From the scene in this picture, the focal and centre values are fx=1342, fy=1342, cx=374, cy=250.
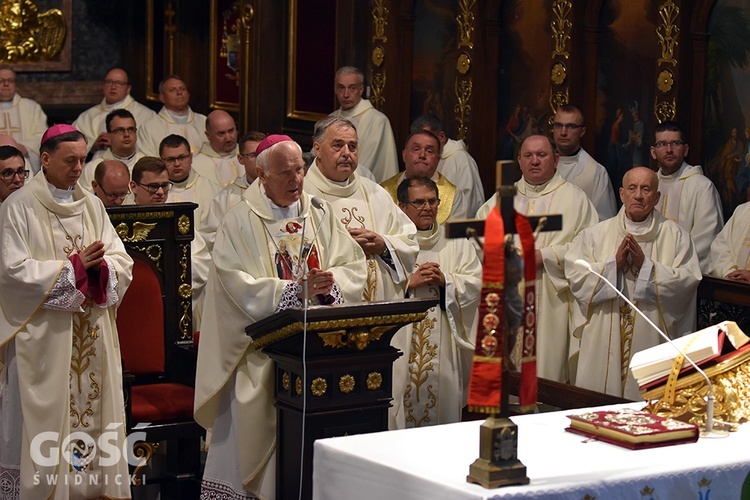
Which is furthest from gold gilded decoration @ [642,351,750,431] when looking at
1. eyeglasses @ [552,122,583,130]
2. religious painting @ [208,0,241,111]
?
religious painting @ [208,0,241,111]

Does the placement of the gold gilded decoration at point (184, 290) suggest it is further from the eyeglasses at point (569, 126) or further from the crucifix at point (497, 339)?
the crucifix at point (497, 339)

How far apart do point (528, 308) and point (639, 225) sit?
417 centimetres

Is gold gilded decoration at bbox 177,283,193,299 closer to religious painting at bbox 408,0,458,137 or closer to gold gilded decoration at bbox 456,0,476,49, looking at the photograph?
religious painting at bbox 408,0,458,137

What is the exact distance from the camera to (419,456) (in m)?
4.20

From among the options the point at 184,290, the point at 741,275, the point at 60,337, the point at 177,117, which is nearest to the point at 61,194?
the point at 60,337

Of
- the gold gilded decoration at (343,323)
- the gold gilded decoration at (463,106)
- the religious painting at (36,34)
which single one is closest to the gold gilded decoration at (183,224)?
the gold gilded decoration at (343,323)

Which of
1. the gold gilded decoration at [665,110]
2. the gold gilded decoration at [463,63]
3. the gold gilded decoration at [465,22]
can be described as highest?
the gold gilded decoration at [465,22]

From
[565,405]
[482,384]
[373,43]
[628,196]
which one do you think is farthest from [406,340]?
[373,43]

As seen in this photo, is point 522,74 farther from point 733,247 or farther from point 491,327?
point 491,327

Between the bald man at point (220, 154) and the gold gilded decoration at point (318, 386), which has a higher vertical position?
the bald man at point (220, 154)

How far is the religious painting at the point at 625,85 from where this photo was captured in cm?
973

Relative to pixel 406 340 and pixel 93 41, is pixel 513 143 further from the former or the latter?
pixel 93 41

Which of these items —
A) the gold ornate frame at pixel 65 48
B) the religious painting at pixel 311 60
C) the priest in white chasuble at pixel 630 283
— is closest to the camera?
the priest in white chasuble at pixel 630 283

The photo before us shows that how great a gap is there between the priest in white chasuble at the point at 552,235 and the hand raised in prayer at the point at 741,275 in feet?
3.43
